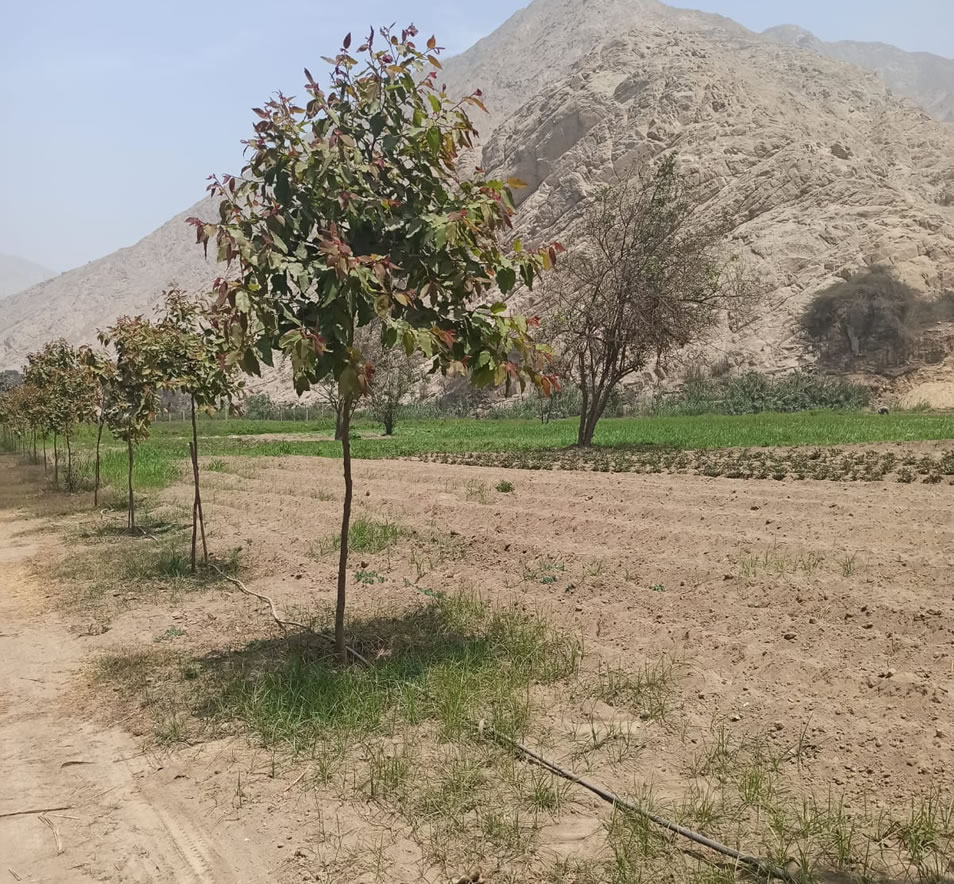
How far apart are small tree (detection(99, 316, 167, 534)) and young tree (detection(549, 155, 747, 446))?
12.6 metres

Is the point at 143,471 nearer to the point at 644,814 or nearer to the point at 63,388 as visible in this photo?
the point at 63,388

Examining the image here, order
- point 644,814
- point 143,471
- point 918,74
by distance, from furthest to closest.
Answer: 1. point 918,74
2. point 143,471
3. point 644,814

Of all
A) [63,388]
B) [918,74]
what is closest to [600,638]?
[63,388]

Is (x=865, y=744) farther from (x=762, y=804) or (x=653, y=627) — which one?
(x=653, y=627)

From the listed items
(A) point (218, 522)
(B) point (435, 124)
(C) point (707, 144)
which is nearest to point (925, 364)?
(C) point (707, 144)

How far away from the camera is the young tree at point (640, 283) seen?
2173cm

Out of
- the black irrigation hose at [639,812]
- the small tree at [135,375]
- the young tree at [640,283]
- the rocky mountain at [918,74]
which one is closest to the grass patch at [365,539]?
the small tree at [135,375]

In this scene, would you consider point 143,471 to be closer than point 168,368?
No

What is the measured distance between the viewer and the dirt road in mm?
3443

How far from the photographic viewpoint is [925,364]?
5088 cm

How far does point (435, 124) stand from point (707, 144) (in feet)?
234

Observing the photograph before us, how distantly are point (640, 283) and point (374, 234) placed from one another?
17351 mm

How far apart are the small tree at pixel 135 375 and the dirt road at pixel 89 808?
4.75m

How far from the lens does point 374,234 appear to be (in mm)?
5465
